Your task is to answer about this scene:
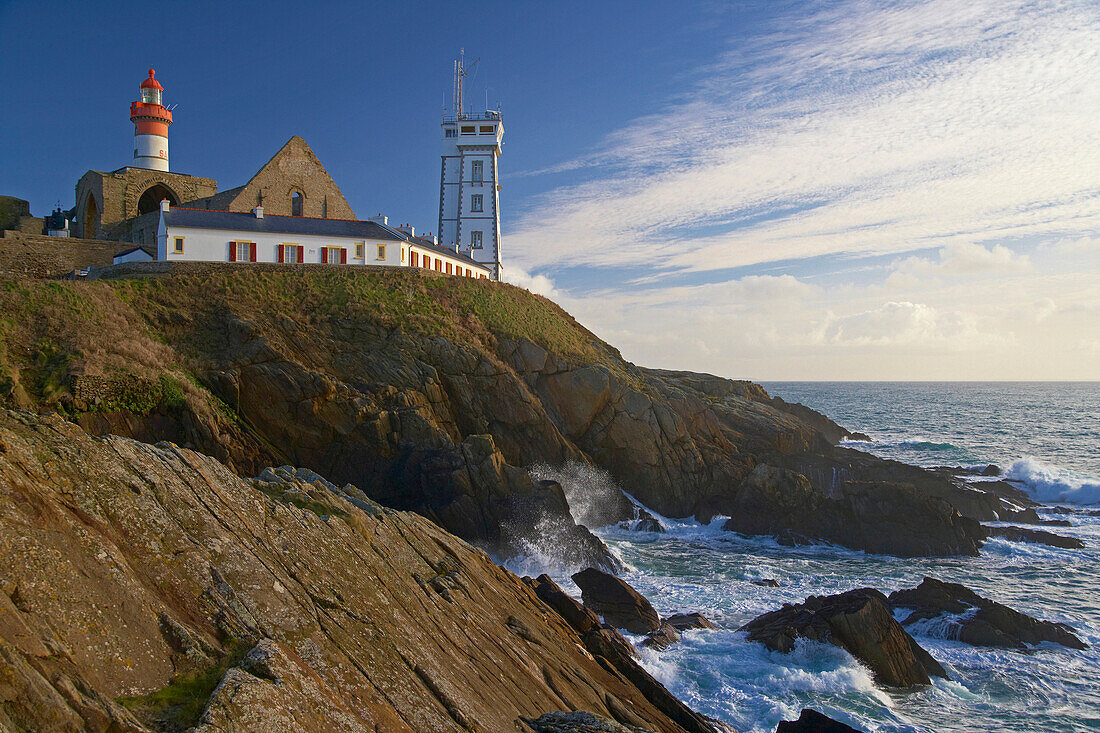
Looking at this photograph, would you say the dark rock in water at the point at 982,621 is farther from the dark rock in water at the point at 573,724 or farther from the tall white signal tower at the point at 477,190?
the tall white signal tower at the point at 477,190

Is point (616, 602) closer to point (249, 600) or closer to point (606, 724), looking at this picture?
point (606, 724)

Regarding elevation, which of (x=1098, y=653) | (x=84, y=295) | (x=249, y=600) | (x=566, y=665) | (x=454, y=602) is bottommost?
(x=1098, y=653)

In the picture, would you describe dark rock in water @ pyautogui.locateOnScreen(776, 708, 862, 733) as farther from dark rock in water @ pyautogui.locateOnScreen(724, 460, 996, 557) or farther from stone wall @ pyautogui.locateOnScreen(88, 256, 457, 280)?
stone wall @ pyautogui.locateOnScreen(88, 256, 457, 280)

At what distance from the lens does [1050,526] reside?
1475 inches

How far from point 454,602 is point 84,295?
104ft

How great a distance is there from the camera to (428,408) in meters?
34.7

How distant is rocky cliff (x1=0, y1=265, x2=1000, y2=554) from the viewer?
29031mm

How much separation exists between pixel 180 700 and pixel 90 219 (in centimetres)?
5719

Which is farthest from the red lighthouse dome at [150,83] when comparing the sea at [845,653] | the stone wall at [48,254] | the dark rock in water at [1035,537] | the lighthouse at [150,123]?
the dark rock in water at [1035,537]

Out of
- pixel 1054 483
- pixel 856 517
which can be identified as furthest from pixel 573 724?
pixel 1054 483

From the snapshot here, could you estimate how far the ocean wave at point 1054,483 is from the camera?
45.4 meters

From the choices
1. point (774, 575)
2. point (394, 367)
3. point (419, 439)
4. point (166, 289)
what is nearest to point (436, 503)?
point (419, 439)

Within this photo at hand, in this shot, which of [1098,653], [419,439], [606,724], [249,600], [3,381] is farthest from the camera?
[419,439]

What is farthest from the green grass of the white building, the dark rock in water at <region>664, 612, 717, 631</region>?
the white building
